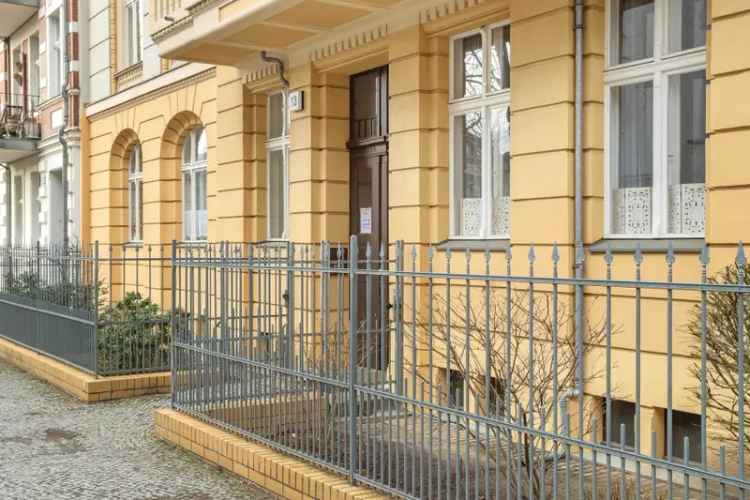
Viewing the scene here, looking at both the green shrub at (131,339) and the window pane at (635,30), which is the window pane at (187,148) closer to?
the green shrub at (131,339)

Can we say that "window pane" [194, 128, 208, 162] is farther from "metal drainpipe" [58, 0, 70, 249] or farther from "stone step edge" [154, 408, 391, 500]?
"stone step edge" [154, 408, 391, 500]

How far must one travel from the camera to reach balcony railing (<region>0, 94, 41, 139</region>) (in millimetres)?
20420

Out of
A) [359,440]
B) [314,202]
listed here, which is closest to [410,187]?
[314,202]

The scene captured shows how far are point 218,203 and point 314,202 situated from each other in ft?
8.83

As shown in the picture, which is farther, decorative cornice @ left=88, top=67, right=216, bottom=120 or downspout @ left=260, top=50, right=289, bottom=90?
decorative cornice @ left=88, top=67, right=216, bottom=120

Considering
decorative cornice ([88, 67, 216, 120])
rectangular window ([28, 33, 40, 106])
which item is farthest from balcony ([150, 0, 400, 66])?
rectangular window ([28, 33, 40, 106])

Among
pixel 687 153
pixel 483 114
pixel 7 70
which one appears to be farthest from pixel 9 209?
pixel 687 153

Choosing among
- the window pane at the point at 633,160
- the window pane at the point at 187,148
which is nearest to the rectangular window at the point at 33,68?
the window pane at the point at 187,148

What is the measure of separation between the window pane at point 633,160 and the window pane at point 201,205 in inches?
338

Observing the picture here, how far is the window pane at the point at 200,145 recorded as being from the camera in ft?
47.7

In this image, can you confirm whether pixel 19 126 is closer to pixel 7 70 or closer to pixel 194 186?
pixel 7 70

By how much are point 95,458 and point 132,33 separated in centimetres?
1139

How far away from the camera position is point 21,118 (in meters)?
21.5

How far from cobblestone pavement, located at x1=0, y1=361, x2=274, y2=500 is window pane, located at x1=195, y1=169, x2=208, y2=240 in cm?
512
